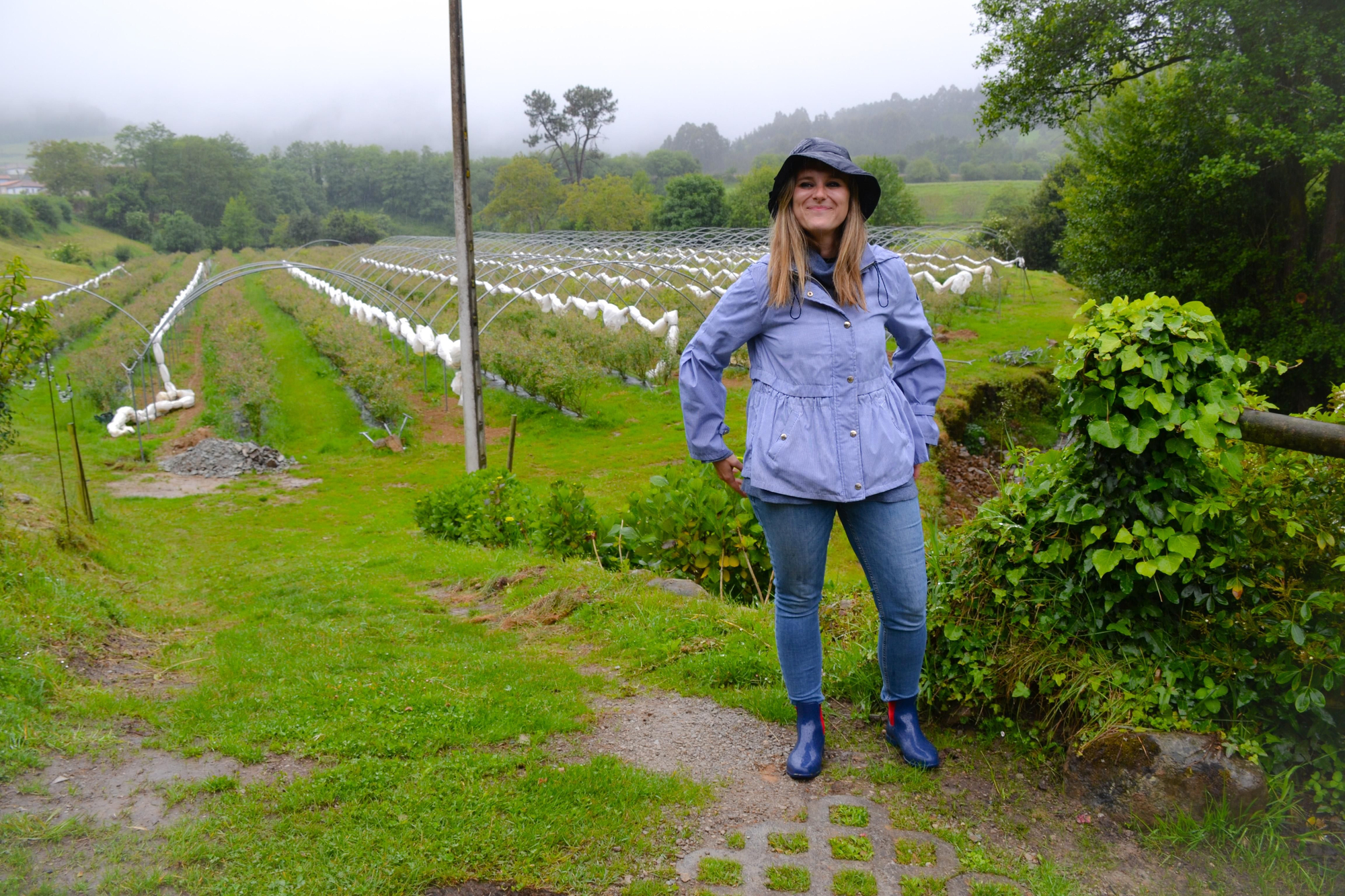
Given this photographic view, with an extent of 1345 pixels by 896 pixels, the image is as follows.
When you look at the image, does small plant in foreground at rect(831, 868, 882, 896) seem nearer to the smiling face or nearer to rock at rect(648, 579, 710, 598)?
the smiling face

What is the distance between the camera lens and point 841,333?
7.35 feet

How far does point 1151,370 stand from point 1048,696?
3.12 ft

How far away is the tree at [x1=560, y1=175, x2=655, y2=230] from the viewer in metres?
52.9

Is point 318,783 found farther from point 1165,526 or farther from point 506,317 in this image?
point 506,317

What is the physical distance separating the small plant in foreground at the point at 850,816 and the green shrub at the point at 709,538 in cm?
233

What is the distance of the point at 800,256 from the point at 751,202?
5189cm

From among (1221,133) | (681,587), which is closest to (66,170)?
(1221,133)

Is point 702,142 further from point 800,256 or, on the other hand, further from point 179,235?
point 800,256

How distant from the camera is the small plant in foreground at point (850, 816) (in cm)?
226

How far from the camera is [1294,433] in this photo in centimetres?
209

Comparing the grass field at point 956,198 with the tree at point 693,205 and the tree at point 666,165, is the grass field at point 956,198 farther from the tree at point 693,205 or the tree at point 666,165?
the tree at point 666,165

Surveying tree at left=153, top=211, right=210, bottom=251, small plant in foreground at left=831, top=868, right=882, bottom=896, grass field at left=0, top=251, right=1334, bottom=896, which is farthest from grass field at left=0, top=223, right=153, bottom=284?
small plant in foreground at left=831, top=868, right=882, bottom=896

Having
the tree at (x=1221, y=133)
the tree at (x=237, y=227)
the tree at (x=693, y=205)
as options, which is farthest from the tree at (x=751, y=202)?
the tree at (x=237, y=227)

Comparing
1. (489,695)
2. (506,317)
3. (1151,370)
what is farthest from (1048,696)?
(506,317)
